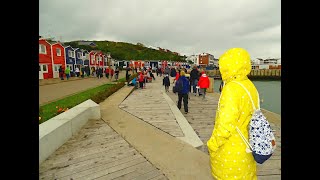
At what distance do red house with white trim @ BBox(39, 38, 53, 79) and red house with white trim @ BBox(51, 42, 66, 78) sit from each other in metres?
0.96

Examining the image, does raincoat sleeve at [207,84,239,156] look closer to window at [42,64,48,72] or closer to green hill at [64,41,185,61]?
window at [42,64,48,72]

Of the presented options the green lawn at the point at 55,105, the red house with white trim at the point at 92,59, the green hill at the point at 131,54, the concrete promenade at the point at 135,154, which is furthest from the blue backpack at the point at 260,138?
the green hill at the point at 131,54

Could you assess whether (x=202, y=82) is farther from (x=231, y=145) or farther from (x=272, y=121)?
(x=231, y=145)

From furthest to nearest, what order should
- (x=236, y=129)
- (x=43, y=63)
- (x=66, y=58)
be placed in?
(x=66, y=58) → (x=43, y=63) → (x=236, y=129)

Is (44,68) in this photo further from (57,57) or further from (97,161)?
(97,161)

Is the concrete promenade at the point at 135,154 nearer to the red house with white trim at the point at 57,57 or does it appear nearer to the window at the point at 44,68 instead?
the window at the point at 44,68

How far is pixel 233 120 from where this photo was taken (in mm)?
1876

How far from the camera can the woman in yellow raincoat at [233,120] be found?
1.91 meters
